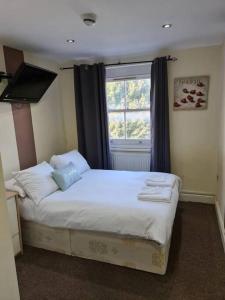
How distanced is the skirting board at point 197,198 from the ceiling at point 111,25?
2205 millimetres

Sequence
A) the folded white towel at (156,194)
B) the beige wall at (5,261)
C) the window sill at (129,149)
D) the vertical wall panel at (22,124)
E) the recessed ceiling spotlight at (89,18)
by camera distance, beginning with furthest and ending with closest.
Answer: the window sill at (129,149) → the vertical wall panel at (22,124) → the folded white towel at (156,194) → the recessed ceiling spotlight at (89,18) → the beige wall at (5,261)

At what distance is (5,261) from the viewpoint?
1.03 meters

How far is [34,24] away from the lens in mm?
2078

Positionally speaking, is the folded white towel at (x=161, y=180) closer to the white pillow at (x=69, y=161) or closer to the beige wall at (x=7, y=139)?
the white pillow at (x=69, y=161)

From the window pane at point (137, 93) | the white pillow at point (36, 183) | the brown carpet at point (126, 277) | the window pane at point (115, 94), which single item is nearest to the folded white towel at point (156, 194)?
the brown carpet at point (126, 277)

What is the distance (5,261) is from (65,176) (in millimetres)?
1747

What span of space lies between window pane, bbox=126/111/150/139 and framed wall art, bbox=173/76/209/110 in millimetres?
518

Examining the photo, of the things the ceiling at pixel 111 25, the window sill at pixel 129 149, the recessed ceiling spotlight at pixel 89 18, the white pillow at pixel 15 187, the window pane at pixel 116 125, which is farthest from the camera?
the window pane at pixel 116 125

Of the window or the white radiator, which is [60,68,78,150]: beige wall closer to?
the window

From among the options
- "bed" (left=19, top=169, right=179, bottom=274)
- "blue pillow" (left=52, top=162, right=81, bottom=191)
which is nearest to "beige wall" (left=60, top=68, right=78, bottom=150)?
"blue pillow" (left=52, top=162, right=81, bottom=191)

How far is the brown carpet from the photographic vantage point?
5.99ft

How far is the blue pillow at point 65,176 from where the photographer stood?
2703 mm

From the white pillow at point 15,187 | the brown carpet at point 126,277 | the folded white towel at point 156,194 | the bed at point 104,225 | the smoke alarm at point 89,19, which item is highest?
the smoke alarm at point 89,19

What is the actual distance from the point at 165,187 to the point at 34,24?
7.11 feet
